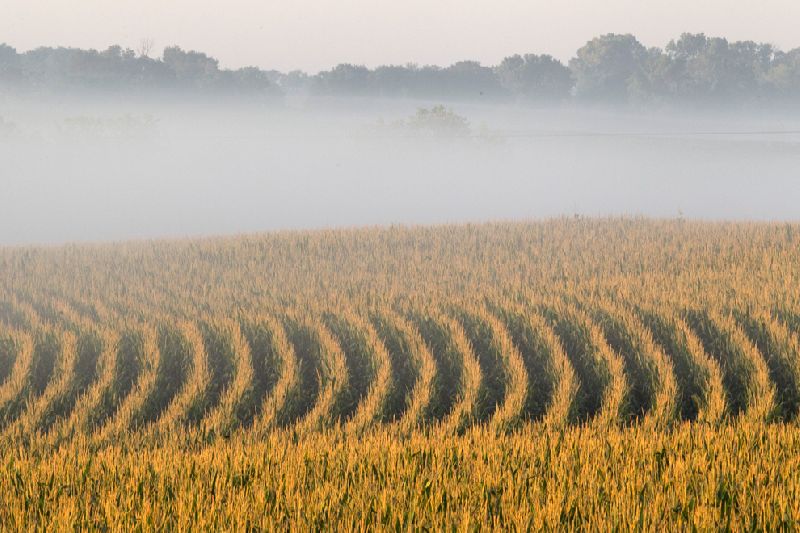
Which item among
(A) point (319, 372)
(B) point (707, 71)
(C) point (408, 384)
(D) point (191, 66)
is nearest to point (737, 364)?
(C) point (408, 384)

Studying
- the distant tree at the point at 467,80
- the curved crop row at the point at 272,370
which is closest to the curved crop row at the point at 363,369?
the curved crop row at the point at 272,370

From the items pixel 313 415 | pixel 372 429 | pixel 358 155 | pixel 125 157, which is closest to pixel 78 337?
pixel 313 415

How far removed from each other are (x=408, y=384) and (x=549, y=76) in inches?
4618

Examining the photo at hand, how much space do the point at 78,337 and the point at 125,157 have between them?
77.9m

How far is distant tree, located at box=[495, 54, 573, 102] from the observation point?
124375mm

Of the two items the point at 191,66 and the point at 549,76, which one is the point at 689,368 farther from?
the point at 549,76

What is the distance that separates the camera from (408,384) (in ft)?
38.2

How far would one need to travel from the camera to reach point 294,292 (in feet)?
57.8

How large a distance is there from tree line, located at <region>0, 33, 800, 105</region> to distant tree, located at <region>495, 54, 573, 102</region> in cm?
13

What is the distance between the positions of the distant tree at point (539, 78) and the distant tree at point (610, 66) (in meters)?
3.10

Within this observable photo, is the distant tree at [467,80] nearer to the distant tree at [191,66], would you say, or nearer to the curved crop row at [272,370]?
the distant tree at [191,66]

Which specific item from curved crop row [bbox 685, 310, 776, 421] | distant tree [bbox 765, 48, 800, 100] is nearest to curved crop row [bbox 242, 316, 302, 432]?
curved crop row [bbox 685, 310, 776, 421]

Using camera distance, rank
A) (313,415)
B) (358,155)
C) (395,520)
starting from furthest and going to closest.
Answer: (358,155) → (313,415) → (395,520)

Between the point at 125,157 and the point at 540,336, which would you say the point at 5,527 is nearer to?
the point at 540,336
